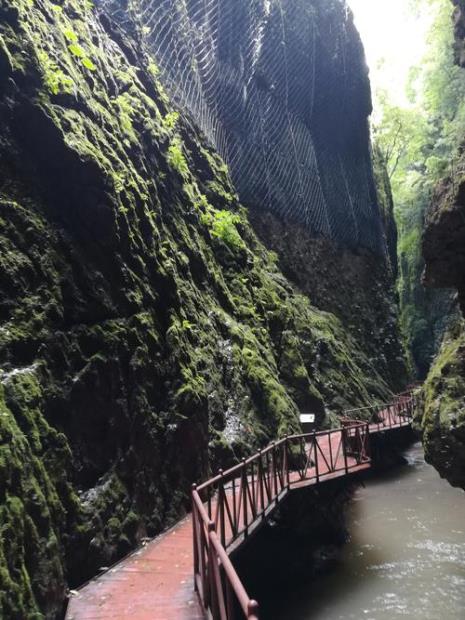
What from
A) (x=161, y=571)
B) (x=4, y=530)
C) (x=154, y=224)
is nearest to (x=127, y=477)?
(x=161, y=571)

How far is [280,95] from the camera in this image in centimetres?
2075

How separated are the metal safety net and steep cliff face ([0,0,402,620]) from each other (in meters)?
3.24

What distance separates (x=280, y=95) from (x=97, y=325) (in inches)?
690

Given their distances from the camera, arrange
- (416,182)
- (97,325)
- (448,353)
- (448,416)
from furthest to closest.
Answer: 1. (416,182)
2. (448,353)
3. (448,416)
4. (97,325)

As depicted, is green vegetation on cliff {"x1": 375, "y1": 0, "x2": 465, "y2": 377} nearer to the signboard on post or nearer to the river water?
the river water

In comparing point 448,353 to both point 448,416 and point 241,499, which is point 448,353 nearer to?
point 448,416

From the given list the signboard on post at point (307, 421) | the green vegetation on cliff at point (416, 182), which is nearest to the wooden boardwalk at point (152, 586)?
the signboard on post at point (307, 421)

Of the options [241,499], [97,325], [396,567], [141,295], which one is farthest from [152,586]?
[396,567]

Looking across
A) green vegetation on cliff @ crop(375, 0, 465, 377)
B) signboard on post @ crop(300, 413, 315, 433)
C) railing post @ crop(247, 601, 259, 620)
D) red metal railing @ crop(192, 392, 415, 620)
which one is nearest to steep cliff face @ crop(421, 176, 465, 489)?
red metal railing @ crop(192, 392, 415, 620)

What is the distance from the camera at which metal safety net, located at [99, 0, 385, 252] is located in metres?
14.8

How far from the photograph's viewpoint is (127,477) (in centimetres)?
589

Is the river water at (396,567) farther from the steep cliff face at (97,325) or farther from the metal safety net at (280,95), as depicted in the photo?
the metal safety net at (280,95)

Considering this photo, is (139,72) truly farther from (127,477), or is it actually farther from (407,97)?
(407,97)

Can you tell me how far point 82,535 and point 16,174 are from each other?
160 inches
